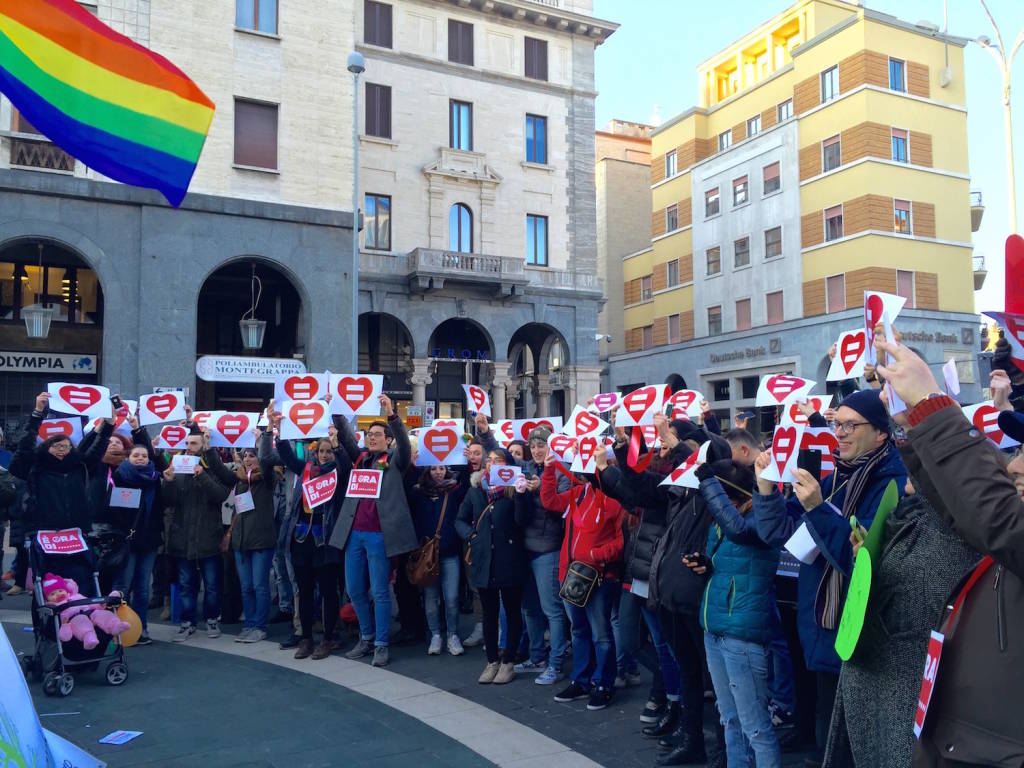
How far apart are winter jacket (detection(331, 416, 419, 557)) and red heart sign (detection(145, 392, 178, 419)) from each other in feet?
9.96

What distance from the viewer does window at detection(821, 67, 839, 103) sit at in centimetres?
3478

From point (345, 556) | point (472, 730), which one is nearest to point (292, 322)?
point (345, 556)

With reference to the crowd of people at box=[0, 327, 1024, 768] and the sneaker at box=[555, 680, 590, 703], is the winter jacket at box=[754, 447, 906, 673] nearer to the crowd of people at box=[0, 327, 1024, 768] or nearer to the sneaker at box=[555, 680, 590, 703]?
the crowd of people at box=[0, 327, 1024, 768]

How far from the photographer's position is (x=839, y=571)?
3.53 meters

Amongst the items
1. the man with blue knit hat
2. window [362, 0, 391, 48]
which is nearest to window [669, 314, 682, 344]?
window [362, 0, 391, 48]

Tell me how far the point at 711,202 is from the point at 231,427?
3445 centimetres

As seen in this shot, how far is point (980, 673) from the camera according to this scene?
224 centimetres

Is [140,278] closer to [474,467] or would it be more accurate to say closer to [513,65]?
[474,467]

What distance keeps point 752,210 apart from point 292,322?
73.8ft

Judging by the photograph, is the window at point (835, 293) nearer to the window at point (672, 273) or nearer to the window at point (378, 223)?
the window at point (672, 273)

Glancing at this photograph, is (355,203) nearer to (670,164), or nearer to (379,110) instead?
(379,110)

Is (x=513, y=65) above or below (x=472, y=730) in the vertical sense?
above

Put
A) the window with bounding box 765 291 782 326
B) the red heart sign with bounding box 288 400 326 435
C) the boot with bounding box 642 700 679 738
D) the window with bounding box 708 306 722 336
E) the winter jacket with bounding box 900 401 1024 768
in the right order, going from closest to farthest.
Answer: the winter jacket with bounding box 900 401 1024 768 < the boot with bounding box 642 700 679 738 < the red heart sign with bounding box 288 400 326 435 < the window with bounding box 765 291 782 326 < the window with bounding box 708 306 722 336

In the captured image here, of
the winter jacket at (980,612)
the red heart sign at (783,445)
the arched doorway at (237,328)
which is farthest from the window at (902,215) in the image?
the winter jacket at (980,612)
